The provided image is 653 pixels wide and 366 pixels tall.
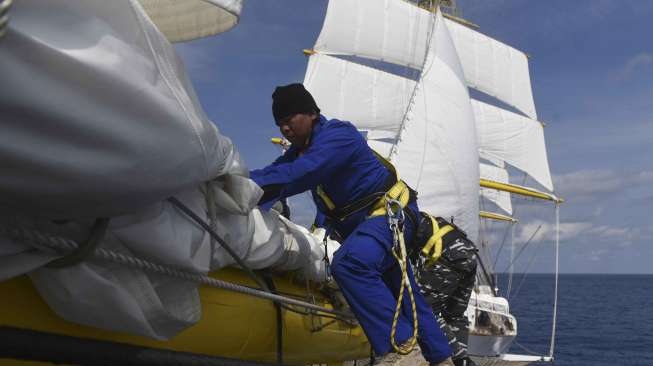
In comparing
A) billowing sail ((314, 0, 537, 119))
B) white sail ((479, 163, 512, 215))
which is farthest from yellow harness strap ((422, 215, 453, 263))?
white sail ((479, 163, 512, 215))

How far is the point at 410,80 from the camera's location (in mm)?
37125

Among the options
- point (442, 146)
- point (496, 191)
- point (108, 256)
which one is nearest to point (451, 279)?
point (108, 256)

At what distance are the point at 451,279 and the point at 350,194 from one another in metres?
1.84

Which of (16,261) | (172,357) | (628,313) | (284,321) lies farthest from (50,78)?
(628,313)

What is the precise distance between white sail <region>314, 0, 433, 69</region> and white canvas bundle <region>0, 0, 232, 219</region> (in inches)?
1401

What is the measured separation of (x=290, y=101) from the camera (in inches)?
124

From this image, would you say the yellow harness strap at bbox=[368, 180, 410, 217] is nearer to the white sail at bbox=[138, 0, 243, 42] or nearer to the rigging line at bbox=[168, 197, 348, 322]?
the rigging line at bbox=[168, 197, 348, 322]

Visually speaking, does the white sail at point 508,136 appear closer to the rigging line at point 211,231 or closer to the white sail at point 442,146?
the white sail at point 442,146

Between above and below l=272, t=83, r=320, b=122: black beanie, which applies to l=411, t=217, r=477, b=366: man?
below

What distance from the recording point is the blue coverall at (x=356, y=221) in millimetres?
2894

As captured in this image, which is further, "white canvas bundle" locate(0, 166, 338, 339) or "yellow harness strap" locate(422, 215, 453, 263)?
"yellow harness strap" locate(422, 215, 453, 263)

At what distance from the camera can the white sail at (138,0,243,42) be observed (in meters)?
2.21

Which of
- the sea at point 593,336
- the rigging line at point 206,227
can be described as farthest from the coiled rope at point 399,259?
the sea at point 593,336

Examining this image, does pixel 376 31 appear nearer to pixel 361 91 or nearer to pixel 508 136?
pixel 361 91
